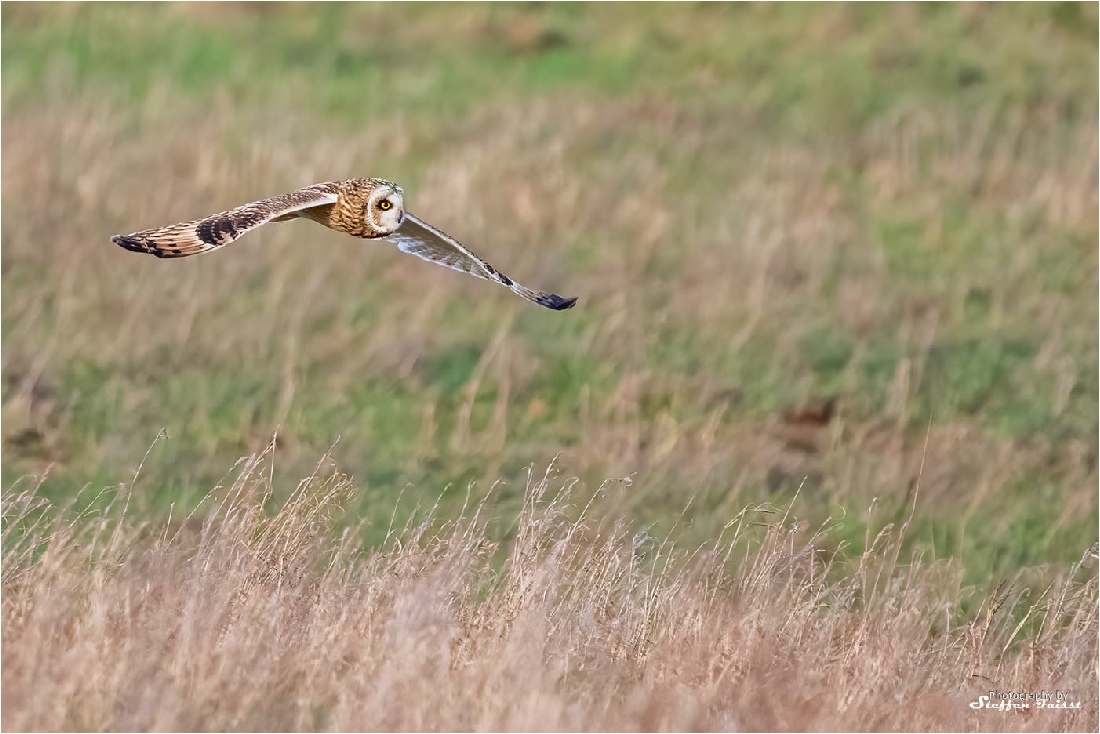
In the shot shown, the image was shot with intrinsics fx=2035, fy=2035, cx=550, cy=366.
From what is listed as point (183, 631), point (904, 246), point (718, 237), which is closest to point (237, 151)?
point (718, 237)

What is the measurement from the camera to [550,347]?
41.8ft

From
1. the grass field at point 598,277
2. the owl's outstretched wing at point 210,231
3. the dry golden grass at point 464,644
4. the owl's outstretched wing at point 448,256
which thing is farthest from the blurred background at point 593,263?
the owl's outstretched wing at point 210,231

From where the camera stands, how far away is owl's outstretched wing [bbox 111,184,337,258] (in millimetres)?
6203

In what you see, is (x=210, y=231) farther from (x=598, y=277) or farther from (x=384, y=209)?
(x=598, y=277)

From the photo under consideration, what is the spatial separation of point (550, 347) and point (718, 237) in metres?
2.64

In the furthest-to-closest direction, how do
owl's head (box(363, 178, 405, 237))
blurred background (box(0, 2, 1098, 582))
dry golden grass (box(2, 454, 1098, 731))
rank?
blurred background (box(0, 2, 1098, 582)) → dry golden grass (box(2, 454, 1098, 731)) → owl's head (box(363, 178, 405, 237))

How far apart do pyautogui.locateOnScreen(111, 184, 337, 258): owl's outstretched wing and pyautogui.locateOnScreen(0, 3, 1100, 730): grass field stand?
1.89 m

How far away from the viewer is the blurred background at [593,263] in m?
11.3

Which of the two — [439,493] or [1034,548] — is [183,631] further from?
[1034,548]

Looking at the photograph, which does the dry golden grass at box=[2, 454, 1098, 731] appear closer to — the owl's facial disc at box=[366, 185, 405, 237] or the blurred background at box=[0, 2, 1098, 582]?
the blurred background at box=[0, 2, 1098, 582]

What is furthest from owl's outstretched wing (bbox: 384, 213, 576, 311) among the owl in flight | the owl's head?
the owl's head

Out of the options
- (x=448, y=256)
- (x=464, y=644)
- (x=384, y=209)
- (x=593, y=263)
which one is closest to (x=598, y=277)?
(x=593, y=263)

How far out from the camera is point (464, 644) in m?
7.89

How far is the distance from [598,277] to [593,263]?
13.4 inches
